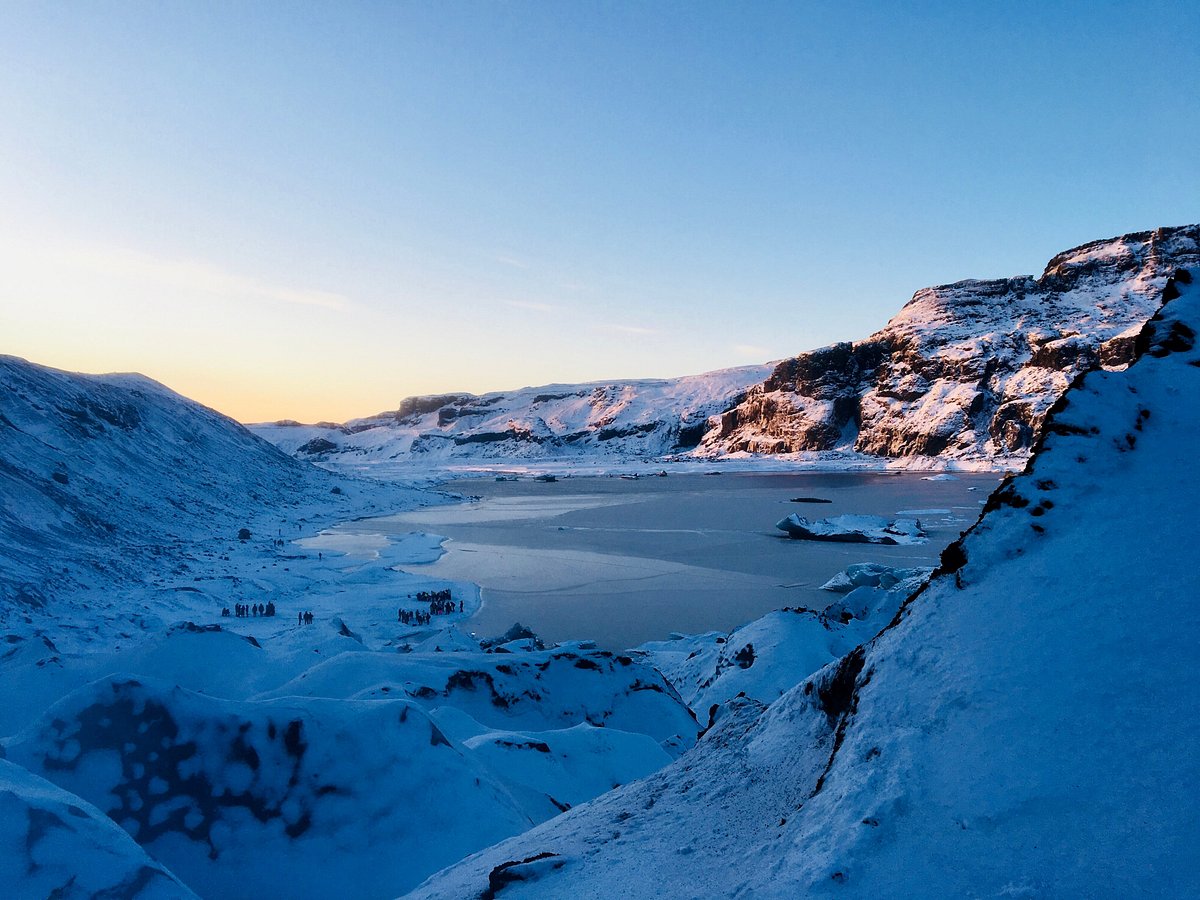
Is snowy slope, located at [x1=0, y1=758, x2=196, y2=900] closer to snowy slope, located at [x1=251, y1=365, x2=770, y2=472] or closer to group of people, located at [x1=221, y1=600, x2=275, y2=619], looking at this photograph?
group of people, located at [x1=221, y1=600, x2=275, y2=619]

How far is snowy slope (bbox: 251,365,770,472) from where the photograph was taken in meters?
135

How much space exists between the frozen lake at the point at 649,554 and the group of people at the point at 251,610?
4452 mm

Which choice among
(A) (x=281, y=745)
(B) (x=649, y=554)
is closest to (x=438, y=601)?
(B) (x=649, y=554)

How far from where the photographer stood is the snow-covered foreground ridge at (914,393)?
80.3 meters

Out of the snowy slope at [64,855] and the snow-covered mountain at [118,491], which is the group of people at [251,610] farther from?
the snowy slope at [64,855]

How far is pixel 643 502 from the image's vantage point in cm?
4788

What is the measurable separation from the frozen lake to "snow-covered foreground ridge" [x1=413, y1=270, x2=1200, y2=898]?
11.1 meters

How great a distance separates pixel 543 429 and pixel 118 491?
12230cm

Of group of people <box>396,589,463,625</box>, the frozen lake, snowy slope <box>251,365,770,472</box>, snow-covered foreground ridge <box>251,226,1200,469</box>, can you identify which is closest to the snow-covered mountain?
group of people <box>396,589,463,625</box>

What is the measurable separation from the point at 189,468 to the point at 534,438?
110 metres

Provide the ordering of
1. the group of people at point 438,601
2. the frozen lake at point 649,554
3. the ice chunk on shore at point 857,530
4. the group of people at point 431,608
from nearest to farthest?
the group of people at point 431,608 < the group of people at point 438,601 < the frozen lake at point 649,554 < the ice chunk on shore at point 857,530

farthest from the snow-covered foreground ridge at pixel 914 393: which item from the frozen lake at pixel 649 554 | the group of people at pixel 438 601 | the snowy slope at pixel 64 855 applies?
the snowy slope at pixel 64 855

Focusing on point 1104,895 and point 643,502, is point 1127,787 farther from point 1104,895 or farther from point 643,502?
point 643,502

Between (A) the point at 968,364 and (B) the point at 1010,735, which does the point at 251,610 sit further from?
(A) the point at 968,364
